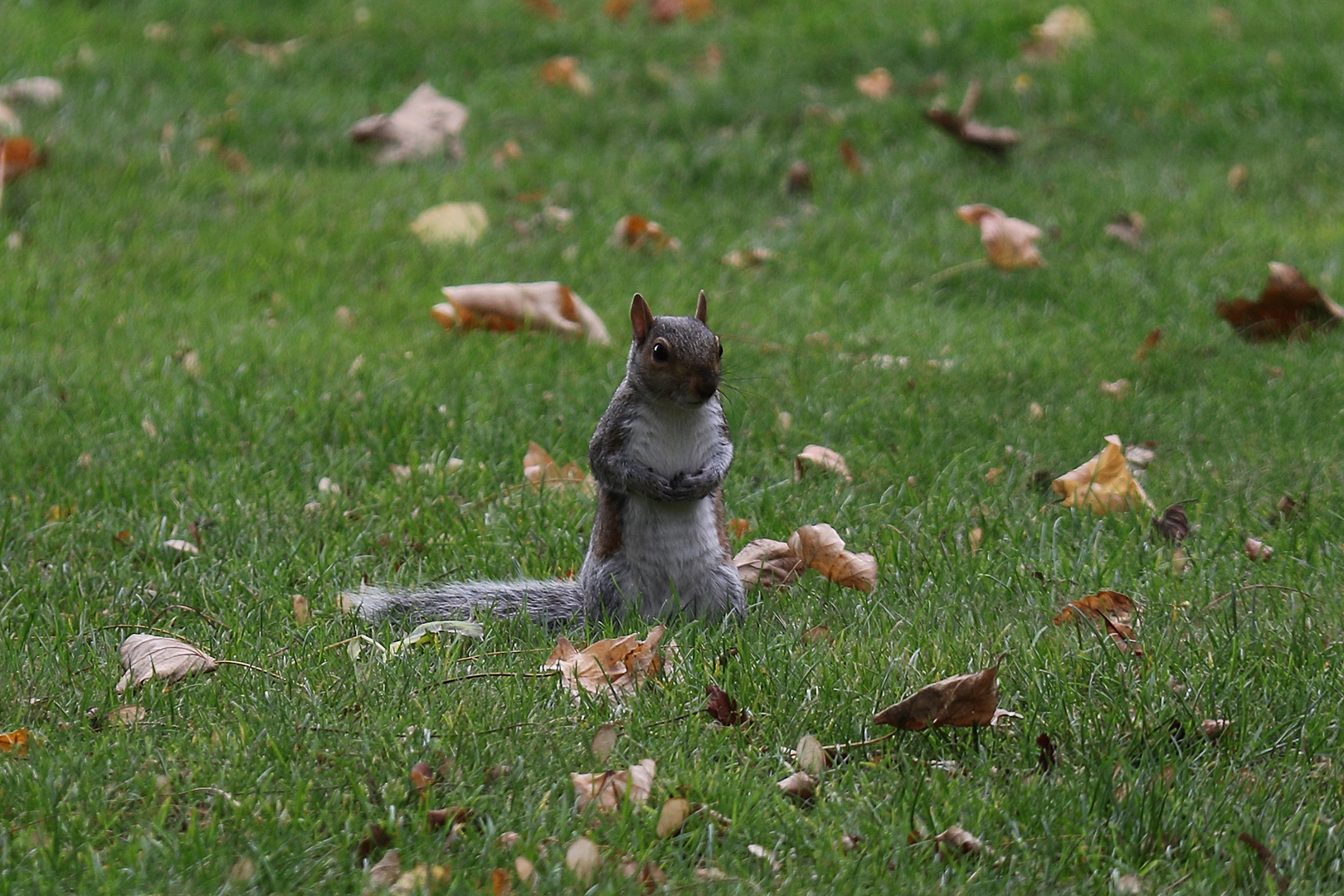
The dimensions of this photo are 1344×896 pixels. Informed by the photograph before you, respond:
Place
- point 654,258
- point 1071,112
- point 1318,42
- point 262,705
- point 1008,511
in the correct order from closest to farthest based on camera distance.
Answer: point 262,705 → point 1008,511 → point 654,258 → point 1071,112 → point 1318,42

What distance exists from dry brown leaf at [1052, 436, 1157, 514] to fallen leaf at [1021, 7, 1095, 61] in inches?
174

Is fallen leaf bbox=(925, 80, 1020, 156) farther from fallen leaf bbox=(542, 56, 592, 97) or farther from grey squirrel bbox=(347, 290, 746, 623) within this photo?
grey squirrel bbox=(347, 290, 746, 623)

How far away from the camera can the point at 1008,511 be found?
12.4ft

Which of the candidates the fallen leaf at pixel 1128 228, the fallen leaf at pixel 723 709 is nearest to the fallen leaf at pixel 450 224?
the fallen leaf at pixel 1128 228

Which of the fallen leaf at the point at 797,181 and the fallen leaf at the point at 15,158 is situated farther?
the fallen leaf at the point at 797,181

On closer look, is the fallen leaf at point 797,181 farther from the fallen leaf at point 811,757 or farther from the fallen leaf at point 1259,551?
the fallen leaf at point 811,757

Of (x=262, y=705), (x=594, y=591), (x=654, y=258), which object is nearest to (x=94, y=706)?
(x=262, y=705)

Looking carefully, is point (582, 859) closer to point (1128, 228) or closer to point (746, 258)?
point (746, 258)

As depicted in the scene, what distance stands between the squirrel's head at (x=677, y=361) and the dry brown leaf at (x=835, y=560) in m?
0.57

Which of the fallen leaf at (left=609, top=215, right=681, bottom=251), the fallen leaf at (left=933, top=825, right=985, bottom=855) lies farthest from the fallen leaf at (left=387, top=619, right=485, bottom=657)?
the fallen leaf at (left=609, top=215, right=681, bottom=251)

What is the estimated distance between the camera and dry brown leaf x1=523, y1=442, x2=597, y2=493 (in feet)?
13.0

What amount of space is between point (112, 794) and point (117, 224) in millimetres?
3910

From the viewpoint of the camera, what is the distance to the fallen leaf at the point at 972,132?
678cm

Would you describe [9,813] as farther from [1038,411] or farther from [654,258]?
[654,258]
